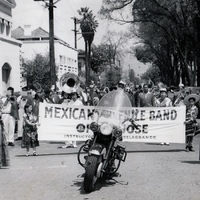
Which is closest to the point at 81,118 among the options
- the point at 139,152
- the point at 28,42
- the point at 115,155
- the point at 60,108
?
the point at 60,108

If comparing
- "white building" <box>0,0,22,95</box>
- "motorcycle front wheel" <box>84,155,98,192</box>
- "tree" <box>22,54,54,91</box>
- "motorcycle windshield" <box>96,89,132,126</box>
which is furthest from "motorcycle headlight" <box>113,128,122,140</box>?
"tree" <box>22,54,54,91</box>

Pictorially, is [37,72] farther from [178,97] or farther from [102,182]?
[102,182]

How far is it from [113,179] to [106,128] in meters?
1.01

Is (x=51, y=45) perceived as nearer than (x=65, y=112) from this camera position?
No

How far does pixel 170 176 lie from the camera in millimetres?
8109

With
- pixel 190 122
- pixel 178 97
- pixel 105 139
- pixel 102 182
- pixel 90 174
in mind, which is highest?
pixel 178 97

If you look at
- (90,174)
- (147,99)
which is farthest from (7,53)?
(90,174)

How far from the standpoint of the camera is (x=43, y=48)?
58812mm

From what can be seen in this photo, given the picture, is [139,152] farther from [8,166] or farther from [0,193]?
[0,193]

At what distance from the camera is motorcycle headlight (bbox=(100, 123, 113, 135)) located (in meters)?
7.33

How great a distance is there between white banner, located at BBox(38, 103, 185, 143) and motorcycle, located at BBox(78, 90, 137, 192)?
11.3ft

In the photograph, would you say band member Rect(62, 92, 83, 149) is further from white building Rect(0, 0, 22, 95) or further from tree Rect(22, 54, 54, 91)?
tree Rect(22, 54, 54, 91)

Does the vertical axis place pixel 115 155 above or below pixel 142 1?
below

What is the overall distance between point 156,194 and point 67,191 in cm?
142
